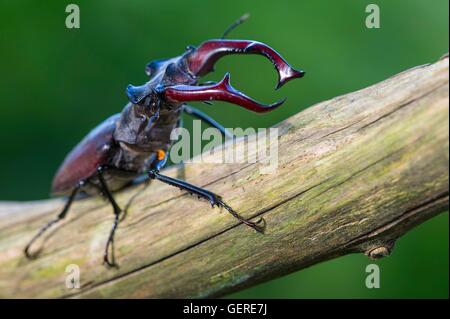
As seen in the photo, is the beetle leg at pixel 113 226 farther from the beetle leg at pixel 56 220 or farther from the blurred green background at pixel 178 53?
the blurred green background at pixel 178 53

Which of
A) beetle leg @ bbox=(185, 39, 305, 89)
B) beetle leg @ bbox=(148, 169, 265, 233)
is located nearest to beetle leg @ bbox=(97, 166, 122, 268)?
beetle leg @ bbox=(148, 169, 265, 233)

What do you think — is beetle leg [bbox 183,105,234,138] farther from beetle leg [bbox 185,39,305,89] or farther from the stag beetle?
beetle leg [bbox 185,39,305,89]

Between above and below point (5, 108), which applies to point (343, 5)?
above

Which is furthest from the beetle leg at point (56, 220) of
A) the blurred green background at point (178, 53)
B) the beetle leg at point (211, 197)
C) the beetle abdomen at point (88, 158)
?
the blurred green background at point (178, 53)

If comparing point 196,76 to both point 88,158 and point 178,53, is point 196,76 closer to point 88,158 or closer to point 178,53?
point 88,158

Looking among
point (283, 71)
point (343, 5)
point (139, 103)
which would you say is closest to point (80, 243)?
point (139, 103)
